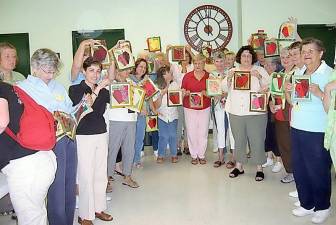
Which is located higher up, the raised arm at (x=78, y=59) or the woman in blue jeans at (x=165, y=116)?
the raised arm at (x=78, y=59)

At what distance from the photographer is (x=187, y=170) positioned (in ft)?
14.7

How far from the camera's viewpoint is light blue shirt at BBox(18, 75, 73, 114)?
7.15 feet

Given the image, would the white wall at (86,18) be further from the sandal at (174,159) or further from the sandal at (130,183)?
the sandal at (130,183)

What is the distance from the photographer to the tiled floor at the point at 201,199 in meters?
3.00

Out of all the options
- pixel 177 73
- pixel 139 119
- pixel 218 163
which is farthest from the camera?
pixel 177 73

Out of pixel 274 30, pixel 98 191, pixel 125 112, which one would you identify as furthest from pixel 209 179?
pixel 274 30

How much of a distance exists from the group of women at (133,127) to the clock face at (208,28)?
203 centimetres

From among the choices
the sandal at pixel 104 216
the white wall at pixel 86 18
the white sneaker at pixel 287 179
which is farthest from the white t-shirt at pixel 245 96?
the white wall at pixel 86 18

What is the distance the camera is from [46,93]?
87.4 inches

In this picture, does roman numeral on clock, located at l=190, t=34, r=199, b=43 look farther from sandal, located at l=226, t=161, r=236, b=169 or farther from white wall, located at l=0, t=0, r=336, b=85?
sandal, located at l=226, t=161, r=236, b=169

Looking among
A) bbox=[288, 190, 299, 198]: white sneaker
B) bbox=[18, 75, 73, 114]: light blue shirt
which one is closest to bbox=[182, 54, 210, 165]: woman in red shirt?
bbox=[288, 190, 299, 198]: white sneaker

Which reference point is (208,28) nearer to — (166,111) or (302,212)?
(166,111)

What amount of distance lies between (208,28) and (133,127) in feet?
12.0

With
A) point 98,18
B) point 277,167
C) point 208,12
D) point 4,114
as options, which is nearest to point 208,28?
point 208,12
